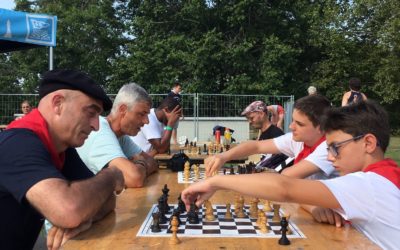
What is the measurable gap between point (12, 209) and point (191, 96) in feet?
44.4

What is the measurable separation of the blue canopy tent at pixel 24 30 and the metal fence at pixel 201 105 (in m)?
8.55

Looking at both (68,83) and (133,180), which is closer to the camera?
(68,83)

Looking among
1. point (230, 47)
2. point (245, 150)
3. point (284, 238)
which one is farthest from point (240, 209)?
point (230, 47)

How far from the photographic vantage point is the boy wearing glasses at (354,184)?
5.75 feet

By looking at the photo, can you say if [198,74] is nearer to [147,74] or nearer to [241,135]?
[147,74]

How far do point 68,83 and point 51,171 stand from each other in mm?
473

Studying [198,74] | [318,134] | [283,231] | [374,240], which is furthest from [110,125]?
[198,74]

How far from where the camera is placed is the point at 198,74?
2327 cm

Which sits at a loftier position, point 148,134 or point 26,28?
point 26,28

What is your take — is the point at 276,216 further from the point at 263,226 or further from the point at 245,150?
the point at 245,150

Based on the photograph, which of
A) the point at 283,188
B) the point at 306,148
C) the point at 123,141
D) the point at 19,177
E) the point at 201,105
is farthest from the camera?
the point at 201,105

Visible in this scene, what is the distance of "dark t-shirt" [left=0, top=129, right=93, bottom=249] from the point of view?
183 centimetres

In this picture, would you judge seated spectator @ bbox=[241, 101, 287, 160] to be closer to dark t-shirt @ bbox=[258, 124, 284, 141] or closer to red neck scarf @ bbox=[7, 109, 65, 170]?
dark t-shirt @ bbox=[258, 124, 284, 141]

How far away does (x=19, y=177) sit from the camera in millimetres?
1833
